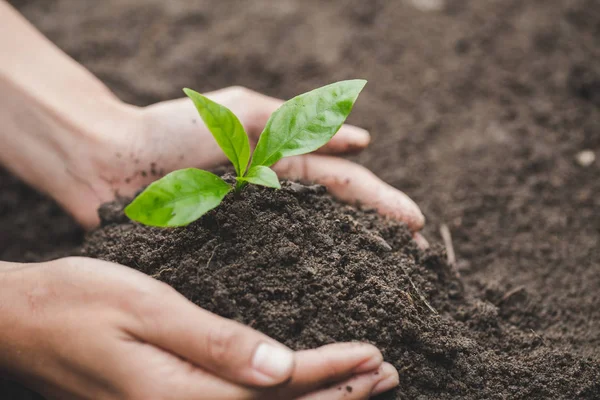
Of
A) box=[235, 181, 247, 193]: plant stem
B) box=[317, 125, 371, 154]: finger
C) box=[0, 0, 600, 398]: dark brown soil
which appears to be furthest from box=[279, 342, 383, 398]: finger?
box=[317, 125, 371, 154]: finger

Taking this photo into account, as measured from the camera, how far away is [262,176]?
4.77 feet

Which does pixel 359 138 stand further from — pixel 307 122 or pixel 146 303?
pixel 146 303

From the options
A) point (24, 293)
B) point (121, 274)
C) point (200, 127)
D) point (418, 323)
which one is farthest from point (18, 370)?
point (418, 323)

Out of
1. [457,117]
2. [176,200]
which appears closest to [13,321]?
[176,200]

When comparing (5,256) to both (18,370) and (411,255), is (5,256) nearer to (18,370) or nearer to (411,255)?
(18,370)

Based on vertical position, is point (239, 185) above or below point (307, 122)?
below

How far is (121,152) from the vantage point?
6.82 ft

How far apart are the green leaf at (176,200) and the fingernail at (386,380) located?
646 mm

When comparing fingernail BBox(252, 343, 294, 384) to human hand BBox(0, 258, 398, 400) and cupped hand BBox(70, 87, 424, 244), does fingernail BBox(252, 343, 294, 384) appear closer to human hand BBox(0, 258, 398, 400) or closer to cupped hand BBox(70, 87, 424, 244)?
human hand BBox(0, 258, 398, 400)

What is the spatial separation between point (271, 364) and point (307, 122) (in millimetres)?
685

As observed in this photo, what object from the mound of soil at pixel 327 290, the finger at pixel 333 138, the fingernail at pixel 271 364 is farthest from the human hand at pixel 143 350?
the finger at pixel 333 138

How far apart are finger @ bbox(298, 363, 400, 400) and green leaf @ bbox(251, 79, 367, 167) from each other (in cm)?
64

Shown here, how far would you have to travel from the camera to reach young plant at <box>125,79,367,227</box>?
1.38m

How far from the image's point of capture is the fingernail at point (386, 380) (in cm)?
144
